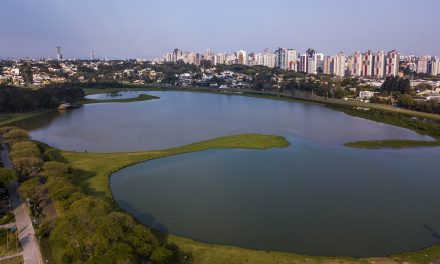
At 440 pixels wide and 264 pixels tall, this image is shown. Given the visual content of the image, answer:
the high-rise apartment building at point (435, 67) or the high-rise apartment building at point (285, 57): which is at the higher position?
the high-rise apartment building at point (285, 57)

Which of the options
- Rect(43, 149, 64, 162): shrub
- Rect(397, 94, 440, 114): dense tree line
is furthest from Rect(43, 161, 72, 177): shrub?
Rect(397, 94, 440, 114): dense tree line

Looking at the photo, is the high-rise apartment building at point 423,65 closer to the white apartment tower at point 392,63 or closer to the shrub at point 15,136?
the white apartment tower at point 392,63

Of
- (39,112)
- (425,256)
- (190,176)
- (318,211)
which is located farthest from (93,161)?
(39,112)

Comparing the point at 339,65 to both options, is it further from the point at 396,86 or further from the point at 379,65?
the point at 396,86

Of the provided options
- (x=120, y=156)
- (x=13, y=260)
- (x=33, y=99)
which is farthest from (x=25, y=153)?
(x=33, y=99)

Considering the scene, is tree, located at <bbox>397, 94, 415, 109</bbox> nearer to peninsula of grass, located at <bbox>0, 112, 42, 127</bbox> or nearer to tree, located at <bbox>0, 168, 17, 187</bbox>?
peninsula of grass, located at <bbox>0, 112, 42, 127</bbox>

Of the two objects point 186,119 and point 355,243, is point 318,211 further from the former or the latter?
point 186,119

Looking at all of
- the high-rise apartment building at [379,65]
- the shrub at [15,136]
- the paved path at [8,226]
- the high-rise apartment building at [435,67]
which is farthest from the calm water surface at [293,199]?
the high-rise apartment building at [435,67]

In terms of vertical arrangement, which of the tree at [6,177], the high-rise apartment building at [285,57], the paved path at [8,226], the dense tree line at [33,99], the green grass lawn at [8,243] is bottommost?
the green grass lawn at [8,243]
